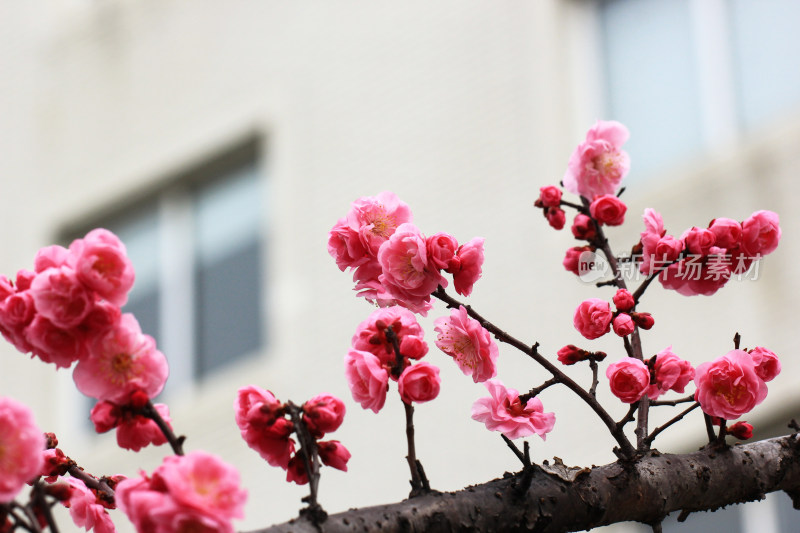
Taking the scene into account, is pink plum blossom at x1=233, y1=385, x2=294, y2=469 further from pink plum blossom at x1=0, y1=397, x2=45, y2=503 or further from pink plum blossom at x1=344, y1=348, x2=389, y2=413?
pink plum blossom at x1=0, y1=397, x2=45, y2=503

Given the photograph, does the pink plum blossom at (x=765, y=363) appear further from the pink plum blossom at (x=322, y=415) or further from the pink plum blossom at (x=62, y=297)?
the pink plum blossom at (x=62, y=297)

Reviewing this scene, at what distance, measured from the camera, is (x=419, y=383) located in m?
2.20

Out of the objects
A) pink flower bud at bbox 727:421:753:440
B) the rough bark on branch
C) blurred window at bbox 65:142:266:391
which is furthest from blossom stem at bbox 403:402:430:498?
blurred window at bbox 65:142:266:391

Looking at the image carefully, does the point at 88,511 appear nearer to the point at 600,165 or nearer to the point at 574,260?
the point at 574,260

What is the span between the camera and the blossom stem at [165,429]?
6.48ft

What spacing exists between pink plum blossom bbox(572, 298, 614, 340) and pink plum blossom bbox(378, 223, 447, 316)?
1.08 feet

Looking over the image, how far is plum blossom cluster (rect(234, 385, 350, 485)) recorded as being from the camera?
2.14m

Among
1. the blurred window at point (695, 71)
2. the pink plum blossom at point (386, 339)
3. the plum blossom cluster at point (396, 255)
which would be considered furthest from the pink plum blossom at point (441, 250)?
the blurred window at point (695, 71)

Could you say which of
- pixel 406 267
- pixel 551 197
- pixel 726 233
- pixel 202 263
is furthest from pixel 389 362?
pixel 202 263

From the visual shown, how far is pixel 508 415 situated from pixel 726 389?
0.41 m

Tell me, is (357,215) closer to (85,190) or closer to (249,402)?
(249,402)

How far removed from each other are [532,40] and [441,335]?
525 centimetres

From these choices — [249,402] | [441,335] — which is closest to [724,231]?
[441,335]

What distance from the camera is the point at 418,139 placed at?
309 inches
